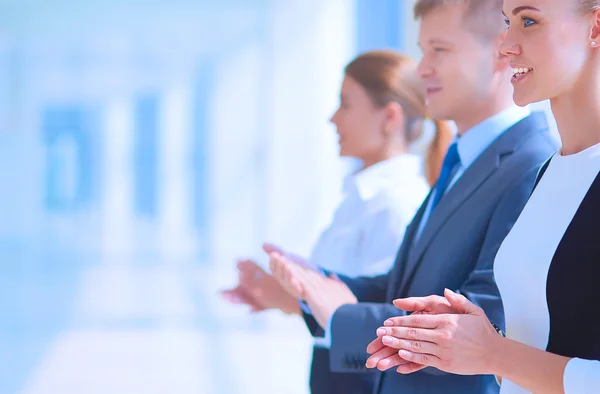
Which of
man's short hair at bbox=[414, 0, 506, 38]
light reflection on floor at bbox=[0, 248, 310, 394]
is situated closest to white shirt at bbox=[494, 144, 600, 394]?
man's short hair at bbox=[414, 0, 506, 38]

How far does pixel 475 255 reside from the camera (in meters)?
1.71

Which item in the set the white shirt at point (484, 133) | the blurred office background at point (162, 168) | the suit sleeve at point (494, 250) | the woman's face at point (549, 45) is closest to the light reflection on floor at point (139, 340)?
the blurred office background at point (162, 168)

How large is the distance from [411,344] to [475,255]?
542mm

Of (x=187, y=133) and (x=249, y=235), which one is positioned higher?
(x=187, y=133)

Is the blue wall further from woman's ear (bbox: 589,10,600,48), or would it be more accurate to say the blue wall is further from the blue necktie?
woman's ear (bbox: 589,10,600,48)

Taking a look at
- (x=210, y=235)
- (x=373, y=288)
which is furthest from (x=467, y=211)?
(x=210, y=235)

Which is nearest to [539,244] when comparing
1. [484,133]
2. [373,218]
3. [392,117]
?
[484,133]

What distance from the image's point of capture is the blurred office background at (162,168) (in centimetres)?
727

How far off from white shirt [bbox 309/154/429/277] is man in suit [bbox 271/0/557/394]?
0.40 metres

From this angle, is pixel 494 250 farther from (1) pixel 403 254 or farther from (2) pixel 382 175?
(2) pixel 382 175

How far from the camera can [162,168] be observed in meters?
18.5

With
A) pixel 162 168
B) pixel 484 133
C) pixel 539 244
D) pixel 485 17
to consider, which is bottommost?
pixel 162 168

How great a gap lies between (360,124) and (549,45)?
1556mm

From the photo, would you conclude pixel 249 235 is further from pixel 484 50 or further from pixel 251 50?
pixel 484 50
